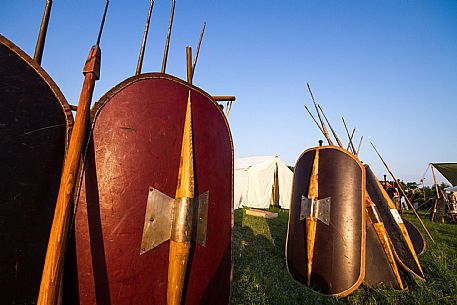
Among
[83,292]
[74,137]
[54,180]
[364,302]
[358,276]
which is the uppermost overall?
[74,137]

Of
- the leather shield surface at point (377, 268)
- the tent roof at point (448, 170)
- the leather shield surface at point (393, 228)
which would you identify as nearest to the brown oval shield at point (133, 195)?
the leather shield surface at point (377, 268)

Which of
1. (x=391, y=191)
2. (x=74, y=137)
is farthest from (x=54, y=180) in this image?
(x=391, y=191)

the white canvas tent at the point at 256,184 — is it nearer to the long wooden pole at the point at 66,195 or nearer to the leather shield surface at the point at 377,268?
the leather shield surface at the point at 377,268

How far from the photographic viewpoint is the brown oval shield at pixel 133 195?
82 cm

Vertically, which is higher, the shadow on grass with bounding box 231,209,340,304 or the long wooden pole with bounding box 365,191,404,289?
the long wooden pole with bounding box 365,191,404,289

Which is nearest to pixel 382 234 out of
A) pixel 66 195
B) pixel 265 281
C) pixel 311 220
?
pixel 311 220

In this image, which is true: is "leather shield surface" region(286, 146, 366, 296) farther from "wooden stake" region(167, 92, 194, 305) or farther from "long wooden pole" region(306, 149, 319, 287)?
"wooden stake" region(167, 92, 194, 305)

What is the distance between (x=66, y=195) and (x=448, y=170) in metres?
11.9

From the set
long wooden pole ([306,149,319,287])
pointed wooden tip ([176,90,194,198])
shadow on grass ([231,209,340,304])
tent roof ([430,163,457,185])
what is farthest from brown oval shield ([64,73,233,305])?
tent roof ([430,163,457,185])

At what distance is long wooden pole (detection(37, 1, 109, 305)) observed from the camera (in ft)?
2.12

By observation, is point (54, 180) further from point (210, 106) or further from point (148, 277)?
point (210, 106)

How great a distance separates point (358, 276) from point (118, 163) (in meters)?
2.21

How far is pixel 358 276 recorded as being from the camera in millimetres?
2035

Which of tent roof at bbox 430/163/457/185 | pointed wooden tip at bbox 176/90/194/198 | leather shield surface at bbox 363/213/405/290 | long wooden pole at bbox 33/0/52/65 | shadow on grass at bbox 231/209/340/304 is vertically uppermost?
tent roof at bbox 430/163/457/185
